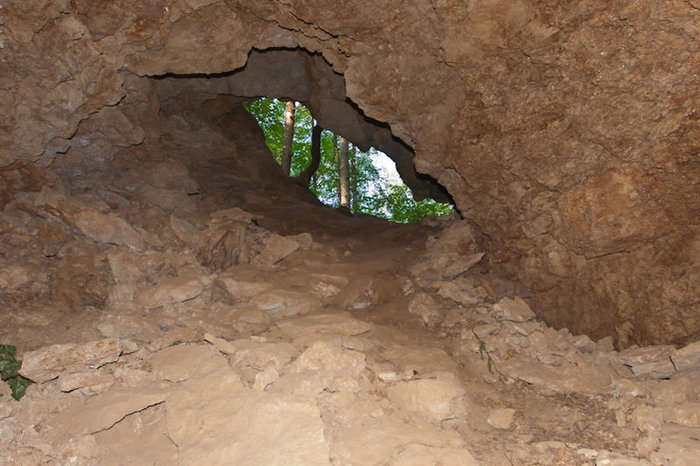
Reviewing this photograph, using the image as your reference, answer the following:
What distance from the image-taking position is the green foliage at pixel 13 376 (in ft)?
11.7

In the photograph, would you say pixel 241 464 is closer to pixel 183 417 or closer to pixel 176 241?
pixel 183 417

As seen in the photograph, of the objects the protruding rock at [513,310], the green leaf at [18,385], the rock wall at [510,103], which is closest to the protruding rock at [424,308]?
the protruding rock at [513,310]

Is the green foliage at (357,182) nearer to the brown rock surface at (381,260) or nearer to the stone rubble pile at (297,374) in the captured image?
the brown rock surface at (381,260)

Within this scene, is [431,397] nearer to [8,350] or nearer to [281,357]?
[281,357]

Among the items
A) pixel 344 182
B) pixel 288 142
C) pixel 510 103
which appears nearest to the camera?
pixel 510 103

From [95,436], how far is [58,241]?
9.81ft

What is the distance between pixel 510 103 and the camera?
206 inches

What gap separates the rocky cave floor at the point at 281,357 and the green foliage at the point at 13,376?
0.21 ft

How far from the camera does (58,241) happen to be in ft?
17.7

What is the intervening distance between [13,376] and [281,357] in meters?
2.23

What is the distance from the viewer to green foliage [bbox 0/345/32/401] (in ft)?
11.7

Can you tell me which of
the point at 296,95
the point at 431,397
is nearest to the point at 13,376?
the point at 431,397

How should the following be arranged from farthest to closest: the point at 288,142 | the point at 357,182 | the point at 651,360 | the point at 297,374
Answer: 1. the point at 357,182
2. the point at 288,142
3. the point at 651,360
4. the point at 297,374

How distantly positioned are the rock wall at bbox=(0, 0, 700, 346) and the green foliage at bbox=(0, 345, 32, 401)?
262cm
